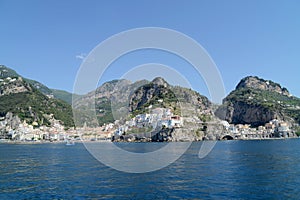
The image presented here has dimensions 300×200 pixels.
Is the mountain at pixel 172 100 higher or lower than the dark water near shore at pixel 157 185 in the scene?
higher

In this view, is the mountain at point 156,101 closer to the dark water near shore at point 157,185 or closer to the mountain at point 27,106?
the mountain at point 27,106

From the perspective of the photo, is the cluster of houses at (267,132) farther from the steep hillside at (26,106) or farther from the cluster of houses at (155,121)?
the steep hillside at (26,106)

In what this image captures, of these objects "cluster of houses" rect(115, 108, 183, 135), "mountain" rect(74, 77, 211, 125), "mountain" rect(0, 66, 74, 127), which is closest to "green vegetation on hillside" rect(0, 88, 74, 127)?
"mountain" rect(0, 66, 74, 127)

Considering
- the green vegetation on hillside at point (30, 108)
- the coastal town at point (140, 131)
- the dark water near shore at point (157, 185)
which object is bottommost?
the dark water near shore at point (157, 185)

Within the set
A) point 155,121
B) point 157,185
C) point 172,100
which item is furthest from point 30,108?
point 157,185

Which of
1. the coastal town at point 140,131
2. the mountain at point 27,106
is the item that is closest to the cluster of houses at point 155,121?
the coastal town at point 140,131

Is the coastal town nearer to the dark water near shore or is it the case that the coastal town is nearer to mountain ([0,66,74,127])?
mountain ([0,66,74,127])

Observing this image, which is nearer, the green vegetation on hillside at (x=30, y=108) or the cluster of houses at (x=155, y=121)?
the cluster of houses at (x=155, y=121)

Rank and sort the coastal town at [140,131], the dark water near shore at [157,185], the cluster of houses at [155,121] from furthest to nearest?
the coastal town at [140,131] → the cluster of houses at [155,121] → the dark water near shore at [157,185]

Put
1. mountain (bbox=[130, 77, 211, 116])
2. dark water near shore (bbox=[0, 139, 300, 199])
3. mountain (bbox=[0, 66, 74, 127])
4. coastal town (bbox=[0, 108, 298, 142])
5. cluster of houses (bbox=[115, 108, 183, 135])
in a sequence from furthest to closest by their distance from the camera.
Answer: mountain (bbox=[0, 66, 74, 127]) < mountain (bbox=[130, 77, 211, 116]) < coastal town (bbox=[0, 108, 298, 142]) < cluster of houses (bbox=[115, 108, 183, 135]) < dark water near shore (bbox=[0, 139, 300, 199])

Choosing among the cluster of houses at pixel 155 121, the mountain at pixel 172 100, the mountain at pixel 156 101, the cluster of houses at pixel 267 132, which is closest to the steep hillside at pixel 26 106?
the mountain at pixel 156 101

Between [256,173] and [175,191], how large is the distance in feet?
37.9

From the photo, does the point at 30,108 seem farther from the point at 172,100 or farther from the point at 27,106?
the point at 172,100

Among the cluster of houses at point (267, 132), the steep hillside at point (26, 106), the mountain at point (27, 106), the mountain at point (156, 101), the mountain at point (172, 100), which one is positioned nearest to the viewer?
the cluster of houses at point (267, 132)
